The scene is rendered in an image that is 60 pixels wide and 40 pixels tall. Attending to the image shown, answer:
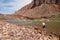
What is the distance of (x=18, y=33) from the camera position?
533 centimetres

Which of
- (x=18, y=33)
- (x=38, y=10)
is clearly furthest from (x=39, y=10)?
(x=18, y=33)

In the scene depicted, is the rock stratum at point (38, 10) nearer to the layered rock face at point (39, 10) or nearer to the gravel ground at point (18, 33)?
the layered rock face at point (39, 10)

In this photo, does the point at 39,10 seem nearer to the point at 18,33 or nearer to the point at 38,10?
the point at 38,10

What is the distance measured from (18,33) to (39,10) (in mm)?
872

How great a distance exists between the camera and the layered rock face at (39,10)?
18.3 ft

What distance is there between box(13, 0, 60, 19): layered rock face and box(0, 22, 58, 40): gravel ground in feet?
1.20

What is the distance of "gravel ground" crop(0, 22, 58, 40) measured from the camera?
5.30 m

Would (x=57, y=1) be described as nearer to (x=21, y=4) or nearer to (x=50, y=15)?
(x=50, y=15)

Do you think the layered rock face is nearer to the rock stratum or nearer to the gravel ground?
the rock stratum

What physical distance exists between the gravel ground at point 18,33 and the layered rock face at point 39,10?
1.20ft

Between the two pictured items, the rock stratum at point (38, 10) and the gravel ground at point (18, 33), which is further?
the rock stratum at point (38, 10)

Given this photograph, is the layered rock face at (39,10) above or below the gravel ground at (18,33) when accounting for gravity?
above

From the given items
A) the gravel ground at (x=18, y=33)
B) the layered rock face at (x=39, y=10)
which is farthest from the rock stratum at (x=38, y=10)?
the gravel ground at (x=18, y=33)

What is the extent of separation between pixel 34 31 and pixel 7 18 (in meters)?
0.77
